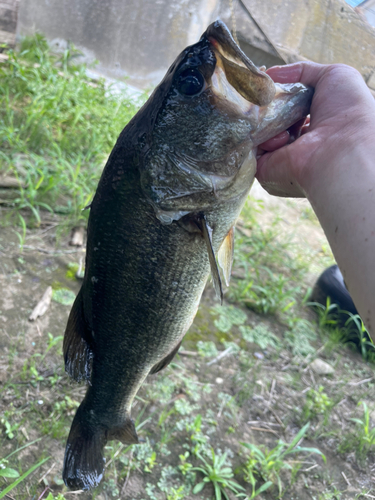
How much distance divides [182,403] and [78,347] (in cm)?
116

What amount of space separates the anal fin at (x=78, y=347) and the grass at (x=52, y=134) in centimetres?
183

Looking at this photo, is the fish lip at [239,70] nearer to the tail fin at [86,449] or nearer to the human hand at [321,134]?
the human hand at [321,134]

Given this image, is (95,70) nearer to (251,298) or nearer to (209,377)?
(251,298)

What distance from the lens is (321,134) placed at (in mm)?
1364

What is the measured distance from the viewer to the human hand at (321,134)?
1.28m

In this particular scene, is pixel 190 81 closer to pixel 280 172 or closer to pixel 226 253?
pixel 280 172

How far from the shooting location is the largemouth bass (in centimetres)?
134

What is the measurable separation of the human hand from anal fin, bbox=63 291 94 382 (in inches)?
39.0

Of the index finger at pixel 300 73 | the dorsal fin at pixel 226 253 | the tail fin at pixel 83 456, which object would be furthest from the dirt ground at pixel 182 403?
the index finger at pixel 300 73

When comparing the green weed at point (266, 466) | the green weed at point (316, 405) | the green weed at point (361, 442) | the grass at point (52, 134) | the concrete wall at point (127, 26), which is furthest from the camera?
the concrete wall at point (127, 26)

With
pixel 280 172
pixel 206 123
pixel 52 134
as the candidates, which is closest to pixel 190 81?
pixel 206 123

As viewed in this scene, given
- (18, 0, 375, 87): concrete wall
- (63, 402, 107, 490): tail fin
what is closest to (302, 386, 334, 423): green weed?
(63, 402, 107, 490): tail fin

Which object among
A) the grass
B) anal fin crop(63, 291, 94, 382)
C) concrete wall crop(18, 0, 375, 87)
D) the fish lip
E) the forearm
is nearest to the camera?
the forearm

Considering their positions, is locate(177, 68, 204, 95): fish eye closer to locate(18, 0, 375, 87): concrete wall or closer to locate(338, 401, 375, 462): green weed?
locate(338, 401, 375, 462): green weed
